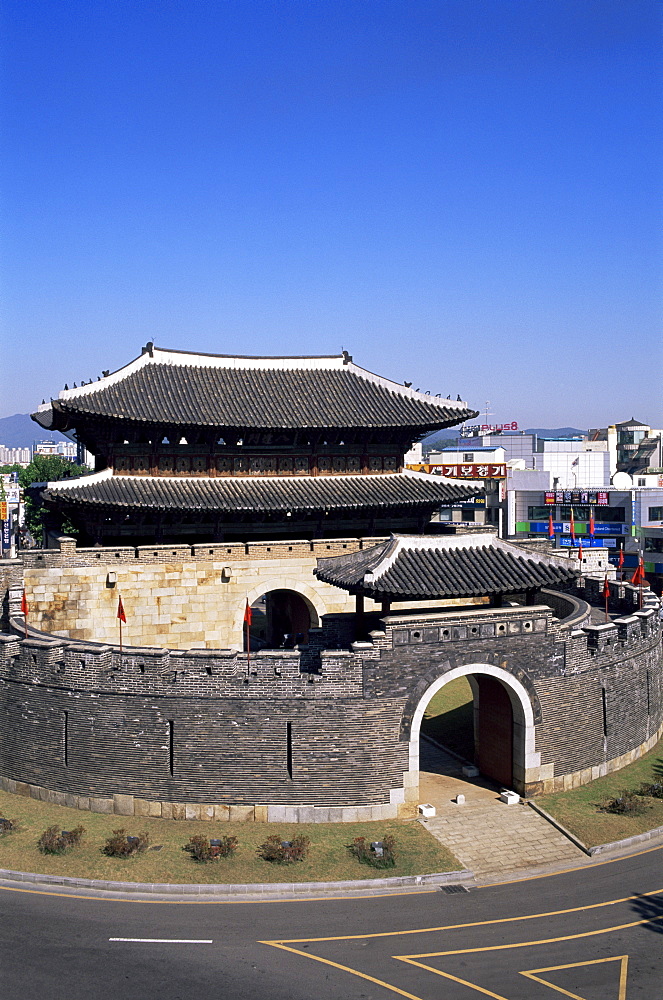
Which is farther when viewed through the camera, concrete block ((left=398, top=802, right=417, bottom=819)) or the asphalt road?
concrete block ((left=398, top=802, right=417, bottom=819))

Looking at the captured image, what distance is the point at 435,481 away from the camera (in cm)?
3622

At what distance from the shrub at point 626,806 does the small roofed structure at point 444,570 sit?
6.05 metres

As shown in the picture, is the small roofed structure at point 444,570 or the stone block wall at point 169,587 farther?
the stone block wall at point 169,587

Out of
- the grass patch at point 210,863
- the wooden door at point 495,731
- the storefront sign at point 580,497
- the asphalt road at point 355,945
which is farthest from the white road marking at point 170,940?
the storefront sign at point 580,497

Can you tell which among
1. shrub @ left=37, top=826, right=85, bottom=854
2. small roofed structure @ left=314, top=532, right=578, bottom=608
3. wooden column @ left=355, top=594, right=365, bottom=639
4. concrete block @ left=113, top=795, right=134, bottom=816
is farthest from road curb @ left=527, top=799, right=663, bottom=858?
shrub @ left=37, top=826, right=85, bottom=854

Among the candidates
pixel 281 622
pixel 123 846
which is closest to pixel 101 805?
pixel 123 846

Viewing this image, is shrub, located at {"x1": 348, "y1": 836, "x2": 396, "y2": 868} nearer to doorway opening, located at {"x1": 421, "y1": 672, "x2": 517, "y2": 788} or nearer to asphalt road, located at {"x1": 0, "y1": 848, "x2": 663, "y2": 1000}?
asphalt road, located at {"x1": 0, "y1": 848, "x2": 663, "y2": 1000}

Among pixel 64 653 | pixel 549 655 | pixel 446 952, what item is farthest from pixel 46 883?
pixel 549 655

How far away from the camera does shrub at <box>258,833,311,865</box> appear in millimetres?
19375

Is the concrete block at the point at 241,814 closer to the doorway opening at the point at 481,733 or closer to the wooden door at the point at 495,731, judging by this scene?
the doorway opening at the point at 481,733

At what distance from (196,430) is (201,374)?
4.26m

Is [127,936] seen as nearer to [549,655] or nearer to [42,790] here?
[42,790]

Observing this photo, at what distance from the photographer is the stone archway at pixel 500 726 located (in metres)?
22.0

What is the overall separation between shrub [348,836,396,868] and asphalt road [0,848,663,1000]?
3.29 feet
